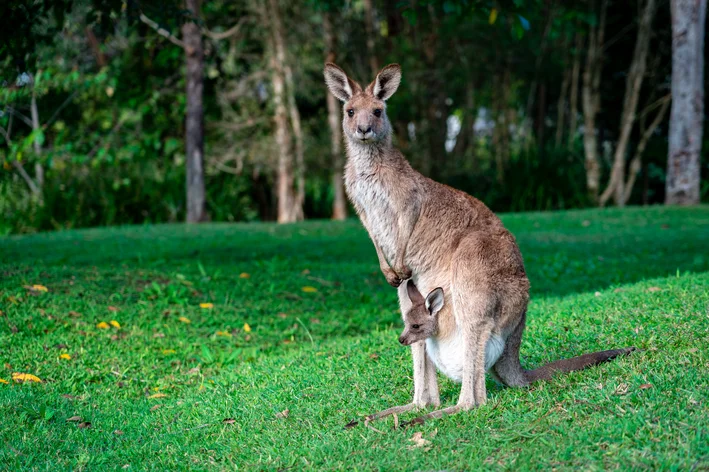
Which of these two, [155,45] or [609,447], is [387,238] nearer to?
[609,447]

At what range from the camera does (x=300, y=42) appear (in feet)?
46.4

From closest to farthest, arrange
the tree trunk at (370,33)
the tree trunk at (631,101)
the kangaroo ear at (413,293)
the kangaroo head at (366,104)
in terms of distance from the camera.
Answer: the kangaroo ear at (413,293), the kangaroo head at (366,104), the tree trunk at (631,101), the tree trunk at (370,33)

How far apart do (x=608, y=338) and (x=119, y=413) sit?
10.4 ft

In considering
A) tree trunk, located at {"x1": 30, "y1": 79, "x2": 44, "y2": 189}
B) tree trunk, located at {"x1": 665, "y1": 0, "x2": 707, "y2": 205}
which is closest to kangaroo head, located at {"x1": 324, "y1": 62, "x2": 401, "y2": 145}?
tree trunk, located at {"x1": 30, "y1": 79, "x2": 44, "y2": 189}

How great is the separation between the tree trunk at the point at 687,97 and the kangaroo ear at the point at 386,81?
9.27 m

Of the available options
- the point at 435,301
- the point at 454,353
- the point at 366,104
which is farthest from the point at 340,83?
the point at 454,353

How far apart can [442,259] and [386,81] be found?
1135mm

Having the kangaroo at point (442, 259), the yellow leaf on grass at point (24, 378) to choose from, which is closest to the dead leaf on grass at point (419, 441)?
the kangaroo at point (442, 259)

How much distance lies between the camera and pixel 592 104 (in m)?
14.1

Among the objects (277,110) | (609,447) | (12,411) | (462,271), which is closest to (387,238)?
(462,271)

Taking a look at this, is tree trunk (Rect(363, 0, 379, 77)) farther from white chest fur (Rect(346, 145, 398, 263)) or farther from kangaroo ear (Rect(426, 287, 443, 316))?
kangaroo ear (Rect(426, 287, 443, 316))

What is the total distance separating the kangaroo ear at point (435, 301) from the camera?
3938mm

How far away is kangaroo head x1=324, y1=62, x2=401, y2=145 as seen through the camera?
4.34 metres

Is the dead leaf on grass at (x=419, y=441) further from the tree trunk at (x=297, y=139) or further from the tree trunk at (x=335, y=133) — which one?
the tree trunk at (x=297, y=139)
